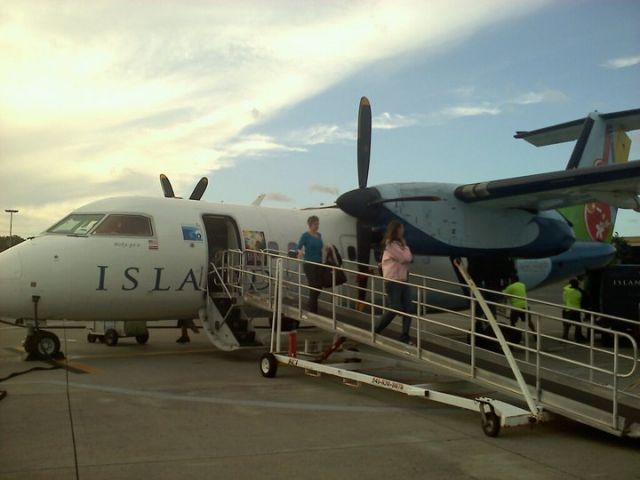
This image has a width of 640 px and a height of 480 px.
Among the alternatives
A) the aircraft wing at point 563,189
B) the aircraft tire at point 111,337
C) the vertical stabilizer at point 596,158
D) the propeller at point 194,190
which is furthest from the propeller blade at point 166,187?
the vertical stabilizer at point 596,158

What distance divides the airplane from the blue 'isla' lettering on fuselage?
0.06ft

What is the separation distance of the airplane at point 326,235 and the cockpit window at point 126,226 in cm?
2

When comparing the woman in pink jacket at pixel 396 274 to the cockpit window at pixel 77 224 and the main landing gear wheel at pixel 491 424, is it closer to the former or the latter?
the main landing gear wheel at pixel 491 424

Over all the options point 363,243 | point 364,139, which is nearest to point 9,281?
point 363,243

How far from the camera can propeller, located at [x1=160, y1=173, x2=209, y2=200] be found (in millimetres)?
16047

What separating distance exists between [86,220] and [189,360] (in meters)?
3.08

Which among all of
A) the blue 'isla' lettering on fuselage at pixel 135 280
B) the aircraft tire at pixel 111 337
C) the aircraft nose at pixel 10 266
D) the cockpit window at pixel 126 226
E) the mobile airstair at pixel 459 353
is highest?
the cockpit window at pixel 126 226

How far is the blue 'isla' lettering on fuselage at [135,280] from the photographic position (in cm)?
1061

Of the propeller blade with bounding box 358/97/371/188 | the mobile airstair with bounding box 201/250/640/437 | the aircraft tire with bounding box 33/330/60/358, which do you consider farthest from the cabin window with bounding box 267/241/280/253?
the aircraft tire with bounding box 33/330/60/358

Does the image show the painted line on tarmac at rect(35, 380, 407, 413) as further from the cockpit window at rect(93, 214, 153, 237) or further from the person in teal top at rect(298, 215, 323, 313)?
the cockpit window at rect(93, 214, 153, 237)

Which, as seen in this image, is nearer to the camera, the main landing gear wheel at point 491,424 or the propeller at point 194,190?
the main landing gear wheel at point 491,424

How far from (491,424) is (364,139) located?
948 cm

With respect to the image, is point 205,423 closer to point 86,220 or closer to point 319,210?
point 86,220

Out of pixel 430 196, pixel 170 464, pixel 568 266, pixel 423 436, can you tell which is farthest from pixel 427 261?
pixel 170 464
